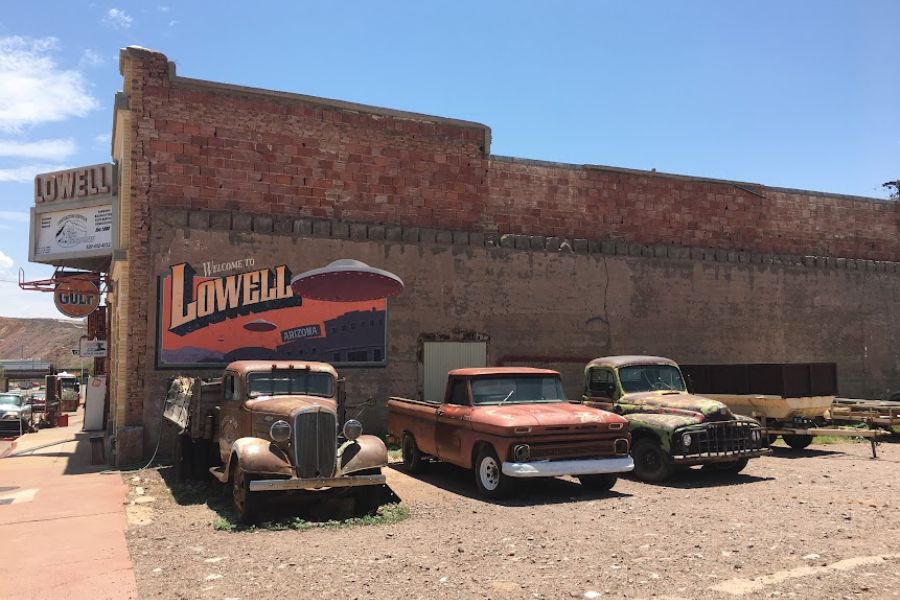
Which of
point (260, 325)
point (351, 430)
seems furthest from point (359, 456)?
point (260, 325)

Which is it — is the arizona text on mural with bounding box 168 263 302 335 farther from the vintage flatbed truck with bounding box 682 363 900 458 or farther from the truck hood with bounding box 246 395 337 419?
the vintage flatbed truck with bounding box 682 363 900 458

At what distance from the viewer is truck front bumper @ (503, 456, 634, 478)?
8453mm

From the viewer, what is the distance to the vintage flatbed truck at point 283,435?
776 cm

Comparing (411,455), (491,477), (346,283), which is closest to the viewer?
(491,477)

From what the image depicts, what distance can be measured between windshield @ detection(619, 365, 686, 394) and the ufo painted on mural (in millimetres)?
4776

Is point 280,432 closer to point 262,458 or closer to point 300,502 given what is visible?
point 262,458

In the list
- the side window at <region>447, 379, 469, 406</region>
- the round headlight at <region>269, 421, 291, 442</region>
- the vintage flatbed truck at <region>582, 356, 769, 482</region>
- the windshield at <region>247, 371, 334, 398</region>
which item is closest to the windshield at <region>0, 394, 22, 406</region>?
the windshield at <region>247, 371, 334, 398</region>

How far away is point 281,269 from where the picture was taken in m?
14.6

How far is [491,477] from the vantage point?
9.10 meters

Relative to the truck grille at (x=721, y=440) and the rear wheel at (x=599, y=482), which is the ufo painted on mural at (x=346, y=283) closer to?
the rear wheel at (x=599, y=482)

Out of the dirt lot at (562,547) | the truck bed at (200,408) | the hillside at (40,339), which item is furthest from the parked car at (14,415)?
the hillside at (40,339)

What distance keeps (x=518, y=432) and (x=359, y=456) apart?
6.69ft

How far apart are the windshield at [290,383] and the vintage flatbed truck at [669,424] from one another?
15.8 ft

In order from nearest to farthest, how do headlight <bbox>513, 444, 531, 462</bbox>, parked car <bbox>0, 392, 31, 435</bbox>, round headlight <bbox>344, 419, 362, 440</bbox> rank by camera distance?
1. round headlight <bbox>344, 419, 362, 440</bbox>
2. headlight <bbox>513, 444, 531, 462</bbox>
3. parked car <bbox>0, 392, 31, 435</bbox>
